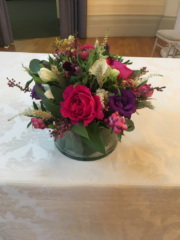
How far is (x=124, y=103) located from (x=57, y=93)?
16cm

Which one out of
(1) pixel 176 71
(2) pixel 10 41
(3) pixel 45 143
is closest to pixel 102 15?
(2) pixel 10 41

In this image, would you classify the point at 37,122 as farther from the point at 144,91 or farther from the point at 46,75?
the point at 144,91

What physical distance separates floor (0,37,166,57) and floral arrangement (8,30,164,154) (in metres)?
2.50

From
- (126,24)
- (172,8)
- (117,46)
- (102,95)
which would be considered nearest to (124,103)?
(102,95)

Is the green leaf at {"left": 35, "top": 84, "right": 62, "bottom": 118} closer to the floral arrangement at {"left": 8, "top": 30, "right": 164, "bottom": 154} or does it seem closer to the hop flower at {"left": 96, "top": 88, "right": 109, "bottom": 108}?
the floral arrangement at {"left": 8, "top": 30, "right": 164, "bottom": 154}

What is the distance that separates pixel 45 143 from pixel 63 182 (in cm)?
16

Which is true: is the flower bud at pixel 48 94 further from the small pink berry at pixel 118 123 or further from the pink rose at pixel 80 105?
the small pink berry at pixel 118 123

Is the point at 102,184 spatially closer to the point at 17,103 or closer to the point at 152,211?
the point at 152,211

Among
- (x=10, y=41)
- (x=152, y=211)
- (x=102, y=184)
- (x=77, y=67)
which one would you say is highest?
(x=77, y=67)

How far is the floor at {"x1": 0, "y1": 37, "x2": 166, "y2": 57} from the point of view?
A: 291 centimetres

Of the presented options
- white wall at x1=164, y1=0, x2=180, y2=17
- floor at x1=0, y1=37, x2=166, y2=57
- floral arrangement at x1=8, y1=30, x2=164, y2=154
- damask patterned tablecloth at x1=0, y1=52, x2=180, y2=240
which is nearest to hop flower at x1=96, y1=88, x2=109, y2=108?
floral arrangement at x1=8, y1=30, x2=164, y2=154

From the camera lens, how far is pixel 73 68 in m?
0.44

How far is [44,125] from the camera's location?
47cm

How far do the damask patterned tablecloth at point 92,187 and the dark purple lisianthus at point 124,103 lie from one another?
0.21 meters
